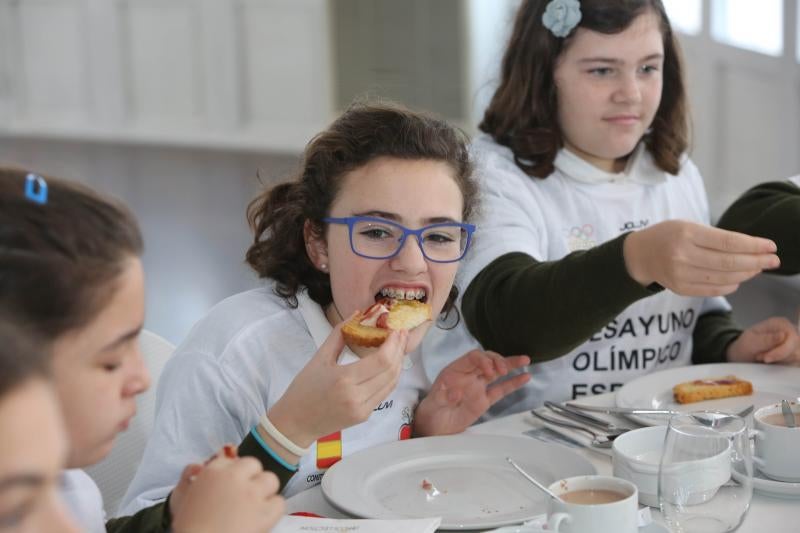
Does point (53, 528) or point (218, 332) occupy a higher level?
point (53, 528)

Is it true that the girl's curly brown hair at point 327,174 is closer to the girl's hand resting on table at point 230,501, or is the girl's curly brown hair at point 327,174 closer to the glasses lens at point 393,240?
the glasses lens at point 393,240

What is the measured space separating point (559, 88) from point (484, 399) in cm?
80

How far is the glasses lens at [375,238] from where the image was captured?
1518 millimetres

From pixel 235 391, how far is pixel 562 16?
3.46ft

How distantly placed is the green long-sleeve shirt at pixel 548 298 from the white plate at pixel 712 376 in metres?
0.14

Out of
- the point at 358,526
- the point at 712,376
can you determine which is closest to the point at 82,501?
the point at 358,526

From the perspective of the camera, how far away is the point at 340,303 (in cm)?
157

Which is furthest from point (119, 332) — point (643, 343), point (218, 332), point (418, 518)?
point (643, 343)

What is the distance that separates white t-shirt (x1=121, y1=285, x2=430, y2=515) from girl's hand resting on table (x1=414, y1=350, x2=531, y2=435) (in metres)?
0.04

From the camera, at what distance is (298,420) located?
1242 millimetres

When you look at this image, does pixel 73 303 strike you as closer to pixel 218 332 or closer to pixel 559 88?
pixel 218 332

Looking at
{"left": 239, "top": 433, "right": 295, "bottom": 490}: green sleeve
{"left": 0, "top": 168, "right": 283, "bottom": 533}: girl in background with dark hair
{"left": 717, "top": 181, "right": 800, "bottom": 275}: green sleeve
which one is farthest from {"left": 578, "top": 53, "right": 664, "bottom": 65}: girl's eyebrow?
{"left": 0, "top": 168, "right": 283, "bottom": 533}: girl in background with dark hair

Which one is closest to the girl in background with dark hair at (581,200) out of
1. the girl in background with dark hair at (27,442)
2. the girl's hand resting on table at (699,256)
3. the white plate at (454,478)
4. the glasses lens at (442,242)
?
the girl's hand resting on table at (699,256)

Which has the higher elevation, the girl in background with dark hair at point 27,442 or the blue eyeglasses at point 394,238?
the girl in background with dark hair at point 27,442
